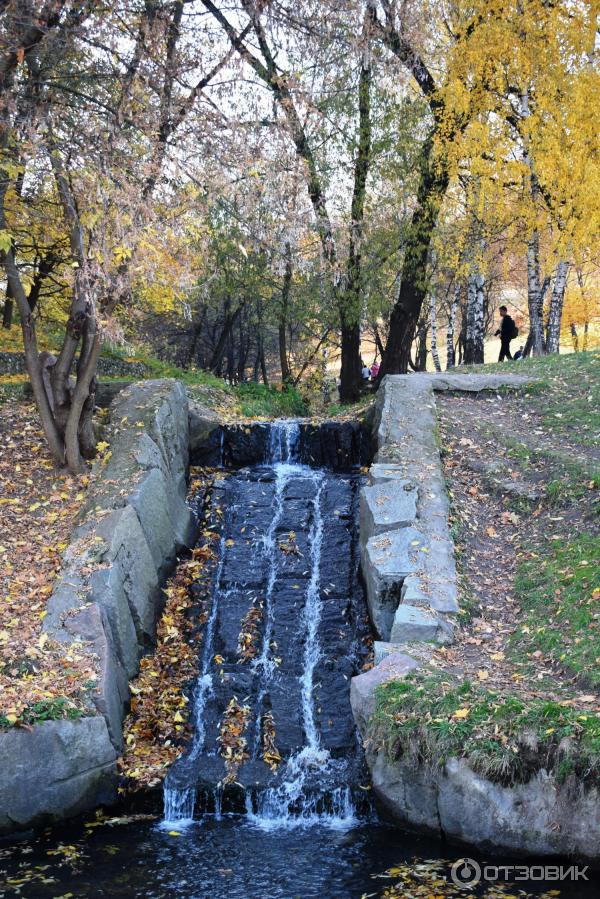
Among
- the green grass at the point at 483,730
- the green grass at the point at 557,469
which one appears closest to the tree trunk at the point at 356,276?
the green grass at the point at 557,469

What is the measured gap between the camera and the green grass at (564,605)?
7109 millimetres

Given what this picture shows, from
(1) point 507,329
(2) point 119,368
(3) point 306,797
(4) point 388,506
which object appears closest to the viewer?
(3) point 306,797

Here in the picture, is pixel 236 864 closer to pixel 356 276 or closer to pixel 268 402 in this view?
pixel 268 402

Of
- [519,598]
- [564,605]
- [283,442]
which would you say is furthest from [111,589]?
[283,442]

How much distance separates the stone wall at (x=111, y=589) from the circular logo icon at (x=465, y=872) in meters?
3.18

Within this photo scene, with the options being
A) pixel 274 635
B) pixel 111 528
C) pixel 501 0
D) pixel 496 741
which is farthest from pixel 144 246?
pixel 501 0

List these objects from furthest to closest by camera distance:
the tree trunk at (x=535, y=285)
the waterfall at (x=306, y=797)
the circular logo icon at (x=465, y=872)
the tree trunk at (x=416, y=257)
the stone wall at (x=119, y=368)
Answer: the stone wall at (x=119, y=368) → the tree trunk at (x=535, y=285) → the tree trunk at (x=416, y=257) → the waterfall at (x=306, y=797) → the circular logo icon at (x=465, y=872)

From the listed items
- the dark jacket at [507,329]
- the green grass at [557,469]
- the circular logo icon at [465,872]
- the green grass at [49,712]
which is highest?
the dark jacket at [507,329]

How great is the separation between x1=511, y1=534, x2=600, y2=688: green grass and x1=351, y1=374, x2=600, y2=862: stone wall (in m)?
0.78

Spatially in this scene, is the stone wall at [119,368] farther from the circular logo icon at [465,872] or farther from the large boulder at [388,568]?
the circular logo icon at [465,872]

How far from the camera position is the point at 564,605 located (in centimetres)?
795

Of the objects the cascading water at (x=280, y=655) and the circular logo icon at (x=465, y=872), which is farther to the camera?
the cascading water at (x=280, y=655)

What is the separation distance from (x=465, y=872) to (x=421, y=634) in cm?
226

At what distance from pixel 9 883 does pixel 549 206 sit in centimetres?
1340
